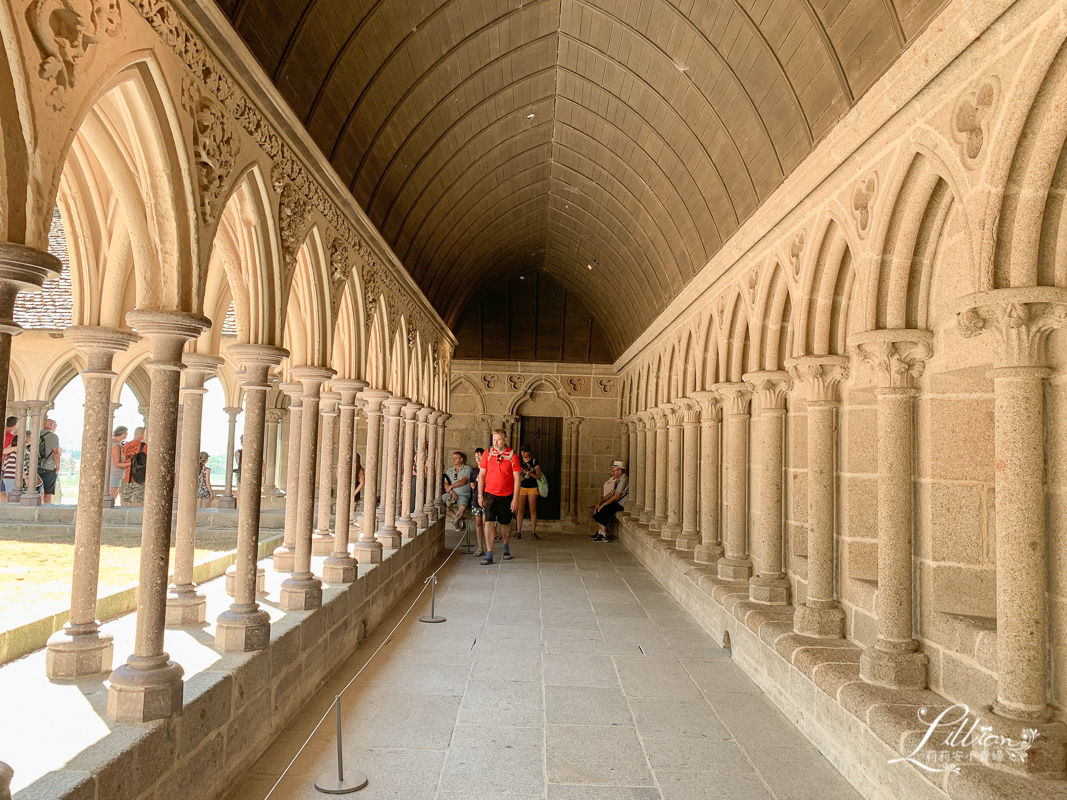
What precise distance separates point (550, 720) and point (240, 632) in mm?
1611

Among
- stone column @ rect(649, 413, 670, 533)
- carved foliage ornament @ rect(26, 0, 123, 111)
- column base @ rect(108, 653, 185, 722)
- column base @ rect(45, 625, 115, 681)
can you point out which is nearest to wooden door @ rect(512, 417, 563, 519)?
stone column @ rect(649, 413, 670, 533)

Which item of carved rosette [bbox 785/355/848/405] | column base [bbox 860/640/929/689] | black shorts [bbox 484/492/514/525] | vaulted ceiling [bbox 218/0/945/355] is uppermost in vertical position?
vaulted ceiling [bbox 218/0/945/355]

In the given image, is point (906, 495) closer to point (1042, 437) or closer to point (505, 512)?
point (1042, 437)

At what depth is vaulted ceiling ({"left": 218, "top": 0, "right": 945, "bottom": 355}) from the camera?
3930 millimetres

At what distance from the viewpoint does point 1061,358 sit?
2678mm

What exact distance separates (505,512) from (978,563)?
641 centimetres

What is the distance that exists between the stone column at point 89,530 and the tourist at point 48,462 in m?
9.96

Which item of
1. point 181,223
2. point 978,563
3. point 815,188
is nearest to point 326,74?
point 181,223

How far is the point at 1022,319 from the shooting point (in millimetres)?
2615

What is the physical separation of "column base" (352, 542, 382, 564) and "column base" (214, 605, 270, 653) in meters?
2.72

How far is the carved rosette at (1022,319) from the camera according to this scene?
8.45ft

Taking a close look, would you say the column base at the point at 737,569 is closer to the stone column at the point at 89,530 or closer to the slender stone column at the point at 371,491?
the slender stone column at the point at 371,491

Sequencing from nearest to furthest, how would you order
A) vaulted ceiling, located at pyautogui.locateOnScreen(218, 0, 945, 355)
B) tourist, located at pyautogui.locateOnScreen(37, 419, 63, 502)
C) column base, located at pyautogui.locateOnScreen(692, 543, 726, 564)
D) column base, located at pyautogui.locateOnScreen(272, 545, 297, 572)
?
vaulted ceiling, located at pyautogui.locateOnScreen(218, 0, 945, 355) < column base, located at pyautogui.locateOnScreen(272, 545, 297, 572) < column base, located at pyautogui.locateOnScreen(692, 543, 726, 564) < tourist, located at pyautogui.locateOnScreen(37, 419, 63, 502)

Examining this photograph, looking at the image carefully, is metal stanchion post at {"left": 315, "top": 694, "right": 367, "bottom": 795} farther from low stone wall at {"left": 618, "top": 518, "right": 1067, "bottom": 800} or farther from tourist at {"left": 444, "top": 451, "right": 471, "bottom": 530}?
tourist at {"left": 444, "top": 451, "right": 471, "bottom": 530}
